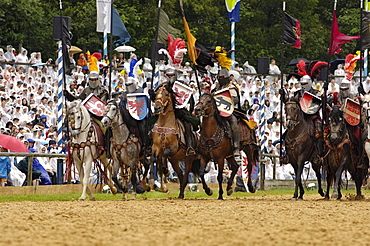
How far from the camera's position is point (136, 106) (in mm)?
21297

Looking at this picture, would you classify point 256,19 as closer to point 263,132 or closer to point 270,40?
point 270,40

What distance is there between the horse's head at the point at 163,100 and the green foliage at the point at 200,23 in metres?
18.7

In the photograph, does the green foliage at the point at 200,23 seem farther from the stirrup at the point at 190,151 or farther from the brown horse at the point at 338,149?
the brown horse at the point at 338,149

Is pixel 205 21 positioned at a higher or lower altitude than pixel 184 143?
higher

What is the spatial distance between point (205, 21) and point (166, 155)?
26.6 metres


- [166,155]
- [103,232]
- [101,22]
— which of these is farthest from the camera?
[101,22]

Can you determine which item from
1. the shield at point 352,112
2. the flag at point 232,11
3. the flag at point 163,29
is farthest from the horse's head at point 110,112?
the flag at point 232,11

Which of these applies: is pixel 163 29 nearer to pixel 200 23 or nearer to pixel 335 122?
pixel 335 122

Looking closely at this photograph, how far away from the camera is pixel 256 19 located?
49.2 meters

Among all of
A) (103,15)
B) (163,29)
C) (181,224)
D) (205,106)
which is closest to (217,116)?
(205,106)

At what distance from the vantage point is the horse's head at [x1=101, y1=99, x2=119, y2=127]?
20359mm

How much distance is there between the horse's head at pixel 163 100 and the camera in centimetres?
2039

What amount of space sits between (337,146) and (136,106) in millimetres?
4945

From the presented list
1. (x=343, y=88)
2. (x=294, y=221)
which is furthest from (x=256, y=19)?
(x=294, y=221)
